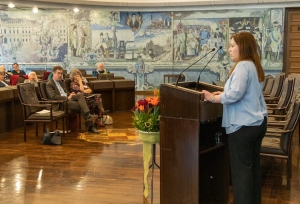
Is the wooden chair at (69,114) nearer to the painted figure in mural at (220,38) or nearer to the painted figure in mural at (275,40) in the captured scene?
the painted figure in mural at (220,38)

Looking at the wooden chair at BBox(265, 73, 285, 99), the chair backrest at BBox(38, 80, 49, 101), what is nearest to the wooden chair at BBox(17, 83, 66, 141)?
the chair backrest at BBox(38, 80, 49, 101)

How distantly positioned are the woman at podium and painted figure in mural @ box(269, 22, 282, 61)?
11.9 meters

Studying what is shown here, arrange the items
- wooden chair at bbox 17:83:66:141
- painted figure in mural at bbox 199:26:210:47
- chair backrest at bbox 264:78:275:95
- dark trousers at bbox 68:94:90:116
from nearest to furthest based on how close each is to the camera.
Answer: wooden chair at bbox 17:83:66:141 → dark trousers at bbox 68:94:90:116 → chair backrest at bbox 264:78:275:95 → painted figure in mural at bbox 199:26:210:47

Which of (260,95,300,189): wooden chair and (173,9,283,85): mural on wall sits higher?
(173,9,283,85): mural on wall

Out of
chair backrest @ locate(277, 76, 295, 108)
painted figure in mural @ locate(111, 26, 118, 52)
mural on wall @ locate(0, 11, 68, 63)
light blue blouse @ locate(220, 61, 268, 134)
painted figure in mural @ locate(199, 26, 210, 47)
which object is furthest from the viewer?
mural on wall @ locate(0, 11, 68, 63)

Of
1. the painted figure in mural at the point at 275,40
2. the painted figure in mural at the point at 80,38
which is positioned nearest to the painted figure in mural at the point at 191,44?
the painted figure in mural at the point at 275,40

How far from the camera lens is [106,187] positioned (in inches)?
190

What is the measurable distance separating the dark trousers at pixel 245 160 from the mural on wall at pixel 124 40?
12018 mm

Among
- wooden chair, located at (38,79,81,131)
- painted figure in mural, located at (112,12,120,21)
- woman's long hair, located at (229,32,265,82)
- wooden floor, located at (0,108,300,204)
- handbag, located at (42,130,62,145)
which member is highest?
painted figure in mural, located at (112,12,120,21)

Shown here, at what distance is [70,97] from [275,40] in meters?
8.82

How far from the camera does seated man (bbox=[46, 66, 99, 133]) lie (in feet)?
26.2

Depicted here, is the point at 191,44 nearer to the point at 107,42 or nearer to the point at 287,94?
the point at 107,42

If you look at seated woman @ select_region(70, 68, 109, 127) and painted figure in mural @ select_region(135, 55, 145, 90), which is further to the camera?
painted figure in mural @ select_region(135, 55, 145, 90)

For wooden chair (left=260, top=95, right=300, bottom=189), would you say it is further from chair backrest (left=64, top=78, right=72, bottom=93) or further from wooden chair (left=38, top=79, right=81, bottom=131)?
chair backrest (left=64, top=78, right=72, bottom=93)
